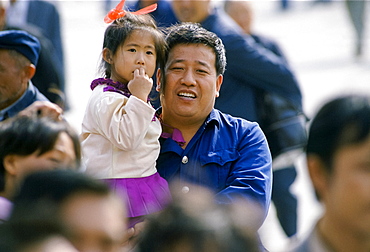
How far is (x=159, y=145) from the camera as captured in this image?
3303 millimetres

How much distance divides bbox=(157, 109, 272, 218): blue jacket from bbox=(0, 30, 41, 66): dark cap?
42.7 inches

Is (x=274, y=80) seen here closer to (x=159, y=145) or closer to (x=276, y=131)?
(x=276, y=131)

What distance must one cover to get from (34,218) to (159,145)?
5.15ft

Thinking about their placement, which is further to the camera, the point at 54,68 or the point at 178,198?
the point at 54,68

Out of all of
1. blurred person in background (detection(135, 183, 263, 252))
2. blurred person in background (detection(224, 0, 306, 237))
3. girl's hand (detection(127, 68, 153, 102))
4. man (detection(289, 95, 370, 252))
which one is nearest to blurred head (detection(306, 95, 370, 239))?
man (detection(289, 95, 370, 252))

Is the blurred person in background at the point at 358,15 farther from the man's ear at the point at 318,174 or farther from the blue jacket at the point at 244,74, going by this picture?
the man's ear at the point at 318,174

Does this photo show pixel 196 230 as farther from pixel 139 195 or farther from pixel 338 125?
pixel 139 195

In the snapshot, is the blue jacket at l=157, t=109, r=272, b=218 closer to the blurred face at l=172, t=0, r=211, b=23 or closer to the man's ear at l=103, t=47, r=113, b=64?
the man's ear at l=103, t=47, r=113, b=64

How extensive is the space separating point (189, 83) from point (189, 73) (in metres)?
0.05

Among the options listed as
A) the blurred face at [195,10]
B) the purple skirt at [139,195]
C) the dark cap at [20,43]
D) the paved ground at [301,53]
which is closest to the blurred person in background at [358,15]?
the paved ground at [301,53]

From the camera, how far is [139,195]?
3150 mm

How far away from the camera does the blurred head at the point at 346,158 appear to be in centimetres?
230

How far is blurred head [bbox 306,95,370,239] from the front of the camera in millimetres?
2299

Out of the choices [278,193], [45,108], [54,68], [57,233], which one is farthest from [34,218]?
[278,193]
